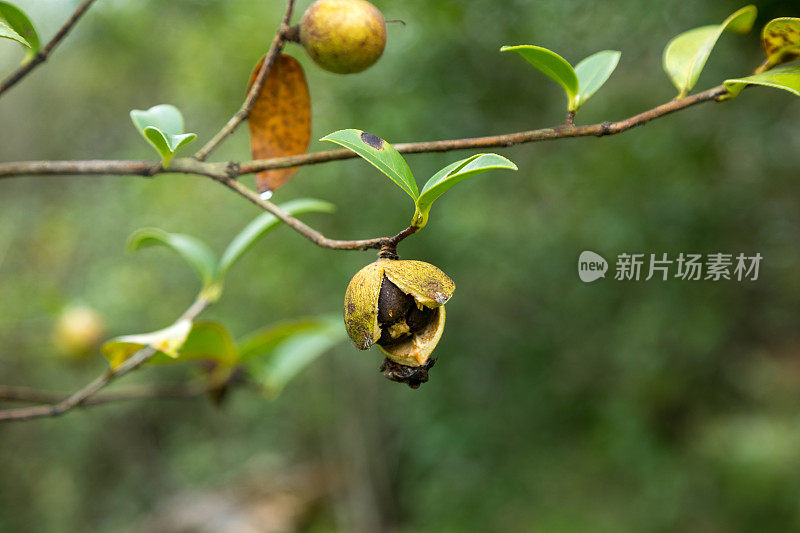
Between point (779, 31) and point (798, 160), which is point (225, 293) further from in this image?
point (779, 31)

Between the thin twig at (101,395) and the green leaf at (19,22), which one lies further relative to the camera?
the thin twig at (101,395)

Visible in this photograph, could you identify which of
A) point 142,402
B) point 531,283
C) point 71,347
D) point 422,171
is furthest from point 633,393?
point 142,402

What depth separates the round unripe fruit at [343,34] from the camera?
0.52 m

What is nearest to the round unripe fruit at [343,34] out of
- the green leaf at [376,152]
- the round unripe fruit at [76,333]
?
the green leaf at [376,152]

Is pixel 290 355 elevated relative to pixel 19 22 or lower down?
lower down

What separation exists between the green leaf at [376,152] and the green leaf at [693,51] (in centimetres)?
29

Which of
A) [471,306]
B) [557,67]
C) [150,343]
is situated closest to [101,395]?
[150,343]

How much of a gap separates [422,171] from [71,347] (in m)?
1.22

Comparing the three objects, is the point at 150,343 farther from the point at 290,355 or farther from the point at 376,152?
the point at 290,355

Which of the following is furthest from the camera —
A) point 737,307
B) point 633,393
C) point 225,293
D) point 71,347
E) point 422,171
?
point 225,293

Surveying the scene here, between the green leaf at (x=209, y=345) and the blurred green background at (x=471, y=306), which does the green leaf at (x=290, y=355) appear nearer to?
the green leaf at (x=209, y=345)

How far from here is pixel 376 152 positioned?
43 centimetres

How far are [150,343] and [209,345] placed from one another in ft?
0.79

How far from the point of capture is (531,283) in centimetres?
234
